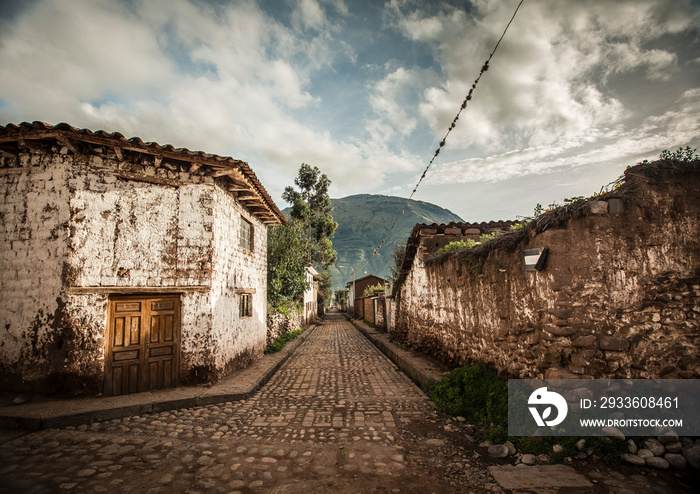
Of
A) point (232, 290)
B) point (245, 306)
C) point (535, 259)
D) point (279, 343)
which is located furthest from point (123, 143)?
point (279, 343)

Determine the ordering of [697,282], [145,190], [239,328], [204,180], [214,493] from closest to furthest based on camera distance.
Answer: [214,493], [697,282], [145,190], [204,180], [239,328]

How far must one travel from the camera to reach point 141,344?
21.0 feet

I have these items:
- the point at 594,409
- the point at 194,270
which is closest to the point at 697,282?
the point at 594,409

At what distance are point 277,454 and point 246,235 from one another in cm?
712

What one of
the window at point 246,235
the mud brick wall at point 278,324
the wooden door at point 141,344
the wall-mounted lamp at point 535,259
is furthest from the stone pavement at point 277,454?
the mud brick wall at point 278,324

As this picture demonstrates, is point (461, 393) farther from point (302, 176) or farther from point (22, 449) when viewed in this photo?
point (302, 176)

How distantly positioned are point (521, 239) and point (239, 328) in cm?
724

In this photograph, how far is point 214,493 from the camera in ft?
10.4

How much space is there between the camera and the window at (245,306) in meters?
8.97

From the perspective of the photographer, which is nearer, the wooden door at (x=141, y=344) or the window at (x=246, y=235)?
the wooden door at (x=141, y=344)
